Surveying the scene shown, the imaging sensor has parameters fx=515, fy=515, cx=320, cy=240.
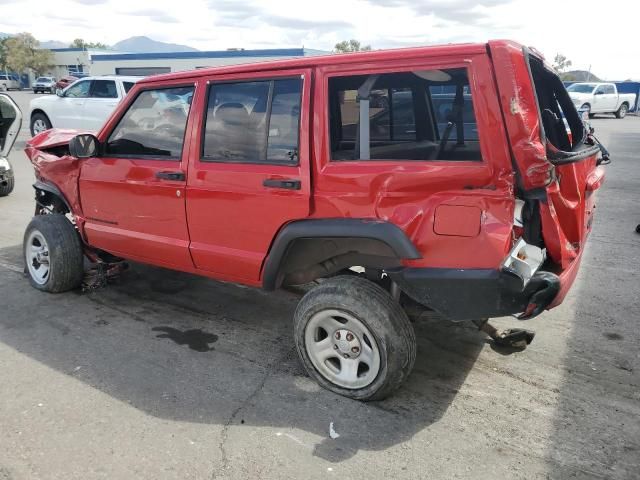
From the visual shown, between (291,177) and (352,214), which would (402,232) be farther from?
(291,177)

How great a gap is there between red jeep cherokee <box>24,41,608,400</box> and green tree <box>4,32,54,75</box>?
3324 inches

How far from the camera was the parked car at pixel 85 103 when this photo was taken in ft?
39.3

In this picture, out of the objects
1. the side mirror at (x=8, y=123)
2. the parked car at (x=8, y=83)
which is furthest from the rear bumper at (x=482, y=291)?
the parked car at (x=8, y=83)

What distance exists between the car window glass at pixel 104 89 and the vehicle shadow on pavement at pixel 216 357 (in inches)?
328

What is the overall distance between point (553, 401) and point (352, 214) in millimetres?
1583

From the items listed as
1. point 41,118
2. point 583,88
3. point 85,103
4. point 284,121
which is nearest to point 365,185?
point 284,121

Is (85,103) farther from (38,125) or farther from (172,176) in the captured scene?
(172,176)

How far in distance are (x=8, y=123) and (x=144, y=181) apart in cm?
591

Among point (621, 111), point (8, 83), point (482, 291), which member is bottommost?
point (621, 111)

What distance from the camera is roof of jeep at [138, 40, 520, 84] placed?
2553 mm

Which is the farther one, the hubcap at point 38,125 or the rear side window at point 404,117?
the hubcap at point 38,125

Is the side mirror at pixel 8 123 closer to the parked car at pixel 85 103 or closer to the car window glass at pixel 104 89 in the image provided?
the parked car at pixel 85 103

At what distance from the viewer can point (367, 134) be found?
2.95 meters

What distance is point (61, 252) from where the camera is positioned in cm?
434
